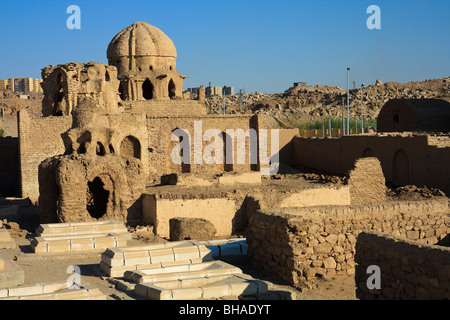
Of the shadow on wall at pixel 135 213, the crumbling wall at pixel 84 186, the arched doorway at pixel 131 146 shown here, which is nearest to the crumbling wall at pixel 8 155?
the arched doorway at pixel 131 146

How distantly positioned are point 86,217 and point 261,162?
14775 mm

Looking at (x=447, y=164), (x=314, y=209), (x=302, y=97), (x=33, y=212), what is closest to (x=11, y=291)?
(x=314, y=209)

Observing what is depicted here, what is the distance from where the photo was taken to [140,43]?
3162cm

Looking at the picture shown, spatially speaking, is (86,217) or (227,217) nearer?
(86,217)

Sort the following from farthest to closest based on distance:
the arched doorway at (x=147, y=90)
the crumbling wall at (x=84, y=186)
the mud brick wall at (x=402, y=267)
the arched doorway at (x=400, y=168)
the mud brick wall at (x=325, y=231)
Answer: the arched doorway at (x=147, y=90) → the arched doorway at (x=400, y=168) → the crumbling wall at (x=84, y=186) → the mud brick wall at (x=325, y=231) → the mud brick wall at (x=402, y=267)

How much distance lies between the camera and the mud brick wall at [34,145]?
23.8 meters

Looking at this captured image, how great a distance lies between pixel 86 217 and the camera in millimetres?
14945

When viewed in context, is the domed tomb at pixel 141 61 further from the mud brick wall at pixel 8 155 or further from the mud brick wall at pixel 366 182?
the mud brick wall at pixel 366 182

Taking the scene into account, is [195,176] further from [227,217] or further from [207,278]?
[207,278]

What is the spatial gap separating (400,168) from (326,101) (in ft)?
136

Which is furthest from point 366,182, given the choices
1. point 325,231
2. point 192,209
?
point 325,231

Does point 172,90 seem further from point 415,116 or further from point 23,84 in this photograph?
point 23,84

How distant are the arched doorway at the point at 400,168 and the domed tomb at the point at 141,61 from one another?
39.3ft
